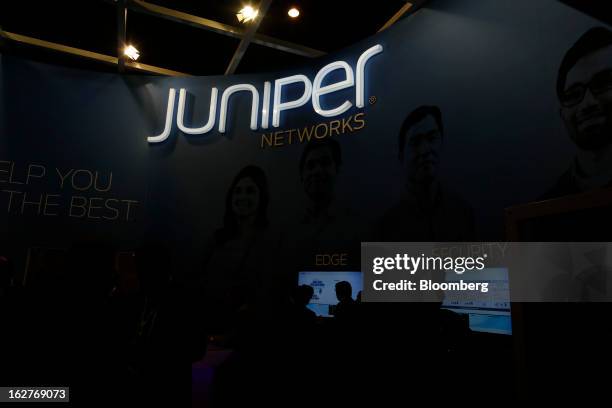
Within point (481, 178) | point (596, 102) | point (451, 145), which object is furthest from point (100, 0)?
point (596, 102)

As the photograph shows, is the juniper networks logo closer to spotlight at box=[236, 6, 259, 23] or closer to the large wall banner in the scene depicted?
the large wall banner

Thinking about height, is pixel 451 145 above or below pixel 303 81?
below

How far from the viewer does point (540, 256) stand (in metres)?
2.21

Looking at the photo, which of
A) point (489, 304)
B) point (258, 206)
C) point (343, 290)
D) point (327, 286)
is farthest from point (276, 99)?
point (489, 304)

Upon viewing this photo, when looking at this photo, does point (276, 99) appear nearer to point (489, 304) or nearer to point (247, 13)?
point (247, 13)

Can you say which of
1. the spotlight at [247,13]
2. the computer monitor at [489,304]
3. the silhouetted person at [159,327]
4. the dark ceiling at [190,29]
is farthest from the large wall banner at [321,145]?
the silhouetted person at [159,327]

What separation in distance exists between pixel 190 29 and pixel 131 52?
1.07 metres

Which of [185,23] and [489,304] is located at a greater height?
[185,23]

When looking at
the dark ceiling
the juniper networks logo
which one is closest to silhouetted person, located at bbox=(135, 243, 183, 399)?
the juniper networks logo

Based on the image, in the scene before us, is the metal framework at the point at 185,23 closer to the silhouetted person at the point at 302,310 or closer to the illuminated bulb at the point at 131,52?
the illuminated bulb at the point at 131,52

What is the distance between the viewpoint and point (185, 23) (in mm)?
5969

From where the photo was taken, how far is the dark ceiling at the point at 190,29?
5746 millimetres

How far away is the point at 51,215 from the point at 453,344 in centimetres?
575

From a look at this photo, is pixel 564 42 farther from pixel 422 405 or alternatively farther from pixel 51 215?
pixel 51 215
